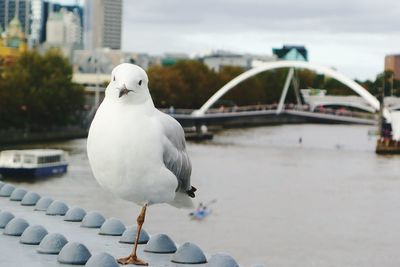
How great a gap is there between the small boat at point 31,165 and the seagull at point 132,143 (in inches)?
849

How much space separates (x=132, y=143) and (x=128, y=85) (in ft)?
0.62

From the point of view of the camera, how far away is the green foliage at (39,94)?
36.1 m

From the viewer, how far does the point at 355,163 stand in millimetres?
31281

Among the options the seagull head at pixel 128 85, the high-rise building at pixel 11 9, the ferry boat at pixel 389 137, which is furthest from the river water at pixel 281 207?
the high-rise building at pixel 11 9

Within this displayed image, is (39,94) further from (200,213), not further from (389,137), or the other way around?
(200,213)

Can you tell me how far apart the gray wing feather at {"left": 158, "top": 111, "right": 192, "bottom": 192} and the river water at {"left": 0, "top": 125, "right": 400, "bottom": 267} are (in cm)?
909

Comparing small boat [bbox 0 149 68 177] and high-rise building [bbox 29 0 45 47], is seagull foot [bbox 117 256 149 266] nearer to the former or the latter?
small boat [bbox 0 149 68 177]

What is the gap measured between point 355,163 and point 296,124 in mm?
38997

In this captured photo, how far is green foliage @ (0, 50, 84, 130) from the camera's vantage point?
1420 inches

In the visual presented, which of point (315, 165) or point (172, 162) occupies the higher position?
point (172, 162)

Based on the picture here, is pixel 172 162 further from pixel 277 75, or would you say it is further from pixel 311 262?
pixel 277 75

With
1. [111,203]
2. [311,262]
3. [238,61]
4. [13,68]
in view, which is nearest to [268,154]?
[13,68]

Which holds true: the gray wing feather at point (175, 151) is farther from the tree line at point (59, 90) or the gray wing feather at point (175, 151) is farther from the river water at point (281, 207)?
the tree line at point (59, 90)

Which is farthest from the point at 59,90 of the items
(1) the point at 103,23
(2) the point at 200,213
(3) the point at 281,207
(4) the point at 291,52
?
(1) the point at 103,23
